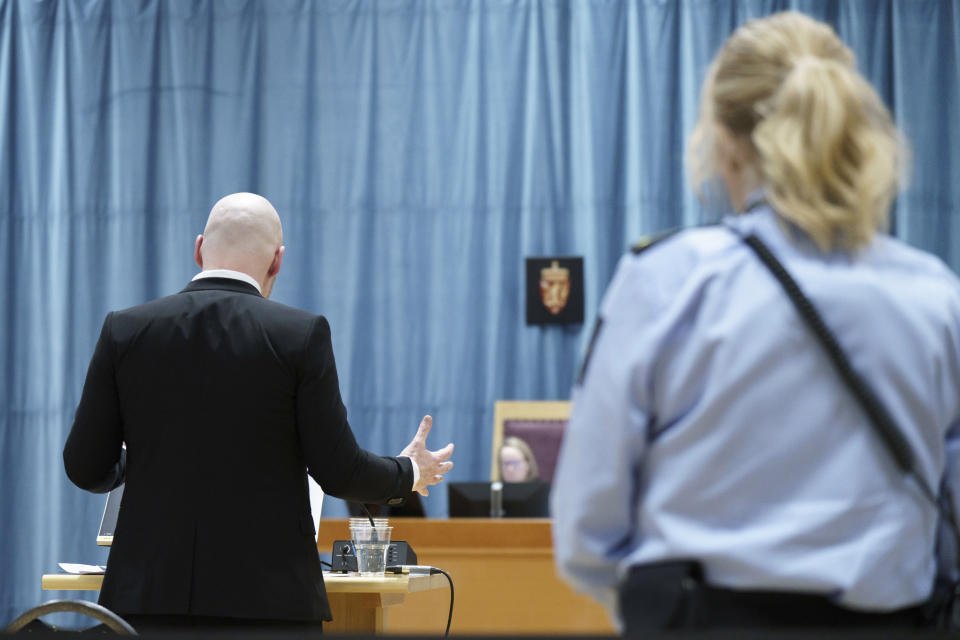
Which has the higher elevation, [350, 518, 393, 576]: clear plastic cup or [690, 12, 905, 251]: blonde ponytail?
[690, 12, 905, 251]: blonde ponytail

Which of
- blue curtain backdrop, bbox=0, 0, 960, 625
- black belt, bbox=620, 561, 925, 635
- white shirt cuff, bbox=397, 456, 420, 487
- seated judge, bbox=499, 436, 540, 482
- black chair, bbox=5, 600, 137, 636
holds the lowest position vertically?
seated judge, bbox=499, 436, 540, 482

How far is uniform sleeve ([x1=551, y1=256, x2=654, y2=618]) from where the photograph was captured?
111 cm

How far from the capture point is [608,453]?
1115mm

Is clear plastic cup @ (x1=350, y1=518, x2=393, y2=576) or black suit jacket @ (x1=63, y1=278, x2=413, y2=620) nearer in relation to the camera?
black suit jacket @ (x1=63, y1=278, x2=413, y2=620)

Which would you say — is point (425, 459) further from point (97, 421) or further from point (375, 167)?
point (375, 167)

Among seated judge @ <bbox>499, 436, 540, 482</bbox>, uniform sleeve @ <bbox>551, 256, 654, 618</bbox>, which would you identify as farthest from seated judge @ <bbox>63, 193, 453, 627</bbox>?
seated judge @ <bbox>499, 436, 540, 482</bbox>

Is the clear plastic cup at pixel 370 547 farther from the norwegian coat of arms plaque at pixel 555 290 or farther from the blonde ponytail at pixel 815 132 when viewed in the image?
the norwegian coat of arms plaque at pixel 555 290

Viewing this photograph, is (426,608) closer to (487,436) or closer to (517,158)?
(487,436)

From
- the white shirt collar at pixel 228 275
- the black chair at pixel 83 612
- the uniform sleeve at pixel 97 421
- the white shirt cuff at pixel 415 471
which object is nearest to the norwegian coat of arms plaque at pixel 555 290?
the white shirt cuff at pixel 415 471

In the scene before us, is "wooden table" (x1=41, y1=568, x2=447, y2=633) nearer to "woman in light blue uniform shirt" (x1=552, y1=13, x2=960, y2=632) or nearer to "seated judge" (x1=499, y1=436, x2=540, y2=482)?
"woman in light blue uniform shirt" (x1=552, y1=13, x2=960, y2=632)

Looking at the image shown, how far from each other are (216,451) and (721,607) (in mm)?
1295

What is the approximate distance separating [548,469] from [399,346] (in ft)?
4.32

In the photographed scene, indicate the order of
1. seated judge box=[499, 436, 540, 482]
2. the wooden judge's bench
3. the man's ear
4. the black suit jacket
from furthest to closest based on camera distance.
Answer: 1. seated judge box=[499, 436, 540, 482]
2. the wooden judge's bench
3. the man's ear
4. the black suit jacket

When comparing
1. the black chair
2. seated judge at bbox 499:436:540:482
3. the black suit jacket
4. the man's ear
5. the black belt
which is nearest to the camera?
the black belt
